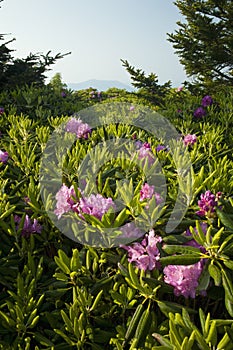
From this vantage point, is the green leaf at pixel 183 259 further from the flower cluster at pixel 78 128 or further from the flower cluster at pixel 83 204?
the flower cluster at pixel 78 128

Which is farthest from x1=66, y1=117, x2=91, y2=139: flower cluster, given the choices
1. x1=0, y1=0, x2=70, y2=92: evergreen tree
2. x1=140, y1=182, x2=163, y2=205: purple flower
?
x1=0, y1=0, x2=70, y2=92: evergreen tree

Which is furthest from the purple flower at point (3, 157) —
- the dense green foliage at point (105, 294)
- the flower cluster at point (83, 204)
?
the flower cluster at point (83, 204)

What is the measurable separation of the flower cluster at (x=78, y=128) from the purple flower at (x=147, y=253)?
1948mm

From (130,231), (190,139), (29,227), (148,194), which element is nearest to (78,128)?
(190,139)

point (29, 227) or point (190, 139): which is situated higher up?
point (190, 139)

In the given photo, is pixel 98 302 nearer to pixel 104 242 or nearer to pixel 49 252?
pixel 104 242

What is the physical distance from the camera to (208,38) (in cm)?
1220

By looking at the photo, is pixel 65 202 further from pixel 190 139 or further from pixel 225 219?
pixel 190 139

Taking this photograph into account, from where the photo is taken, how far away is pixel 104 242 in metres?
1.82

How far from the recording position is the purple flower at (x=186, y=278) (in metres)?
1.59

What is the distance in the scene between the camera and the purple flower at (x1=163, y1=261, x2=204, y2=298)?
1.59 metres

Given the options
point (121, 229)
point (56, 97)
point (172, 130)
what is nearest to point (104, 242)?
point (121, 229)

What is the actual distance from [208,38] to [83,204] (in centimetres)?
1145

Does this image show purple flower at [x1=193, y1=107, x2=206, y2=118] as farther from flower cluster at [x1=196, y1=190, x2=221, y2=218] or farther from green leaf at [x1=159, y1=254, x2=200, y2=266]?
green leaf at [x1=159, y1=254, x2=200, y2=266]
